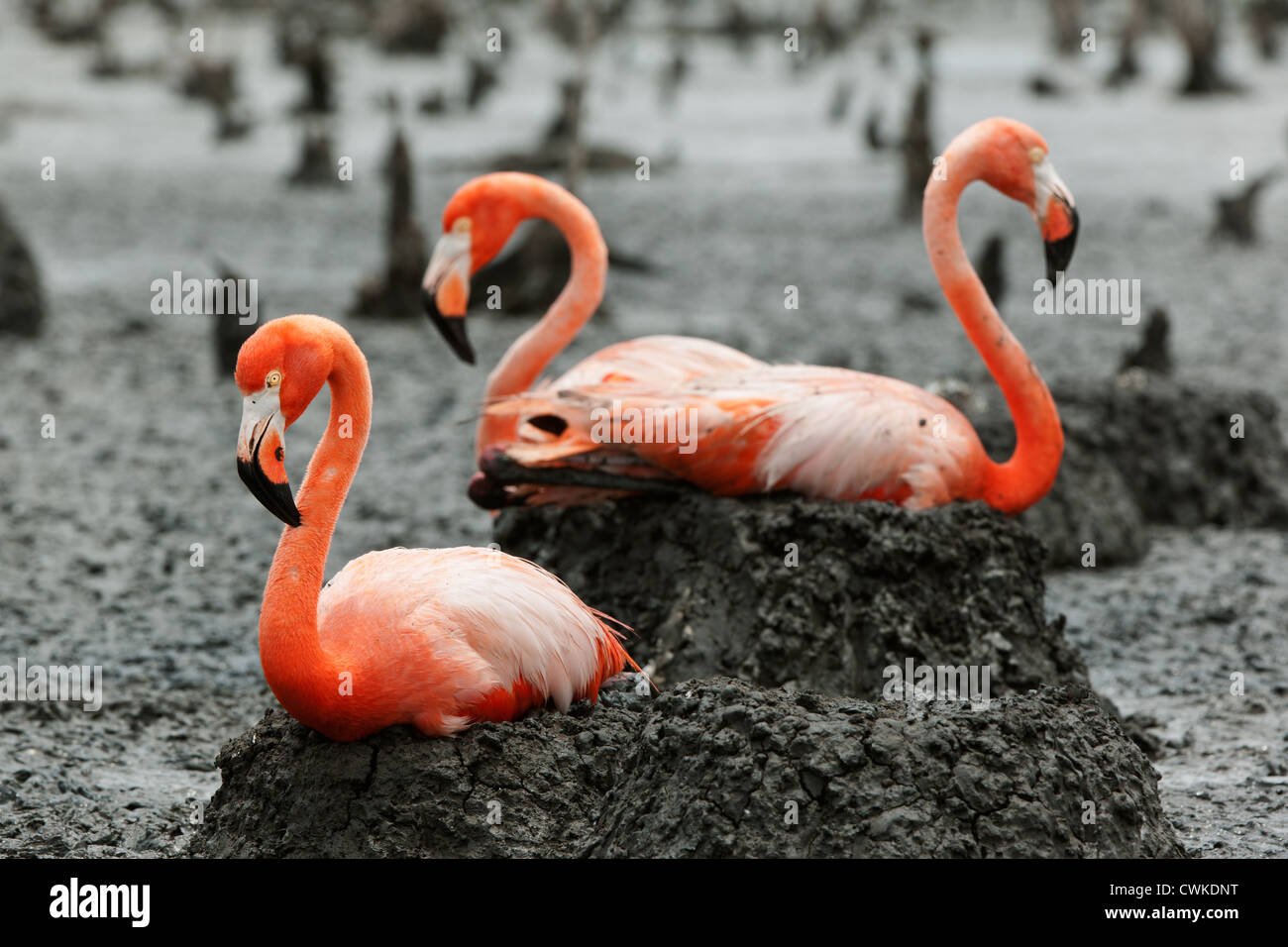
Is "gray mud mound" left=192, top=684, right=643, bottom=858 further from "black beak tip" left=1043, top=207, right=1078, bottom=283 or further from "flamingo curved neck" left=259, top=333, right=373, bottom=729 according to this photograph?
"black beak tip" left=1043, top=207, right=1078, bottom=283

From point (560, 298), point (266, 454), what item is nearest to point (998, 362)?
point (560, 298)

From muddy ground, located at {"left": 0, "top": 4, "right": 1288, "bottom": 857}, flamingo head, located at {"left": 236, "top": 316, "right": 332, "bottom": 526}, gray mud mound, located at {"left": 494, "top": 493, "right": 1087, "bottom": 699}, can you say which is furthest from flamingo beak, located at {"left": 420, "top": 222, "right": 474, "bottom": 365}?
flamingo head, located at {"left": 236, "top": 316, "right": 332, "bottom": 526}

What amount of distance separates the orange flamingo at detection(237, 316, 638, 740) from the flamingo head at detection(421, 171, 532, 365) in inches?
72.8

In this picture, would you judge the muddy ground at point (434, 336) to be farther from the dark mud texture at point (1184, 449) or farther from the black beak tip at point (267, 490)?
the black beak tip at point (267, 490)

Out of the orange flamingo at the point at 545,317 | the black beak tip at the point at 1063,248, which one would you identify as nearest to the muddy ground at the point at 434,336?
the orange flamingo at the point at 545,317

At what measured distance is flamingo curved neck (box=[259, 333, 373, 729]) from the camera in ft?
12.4

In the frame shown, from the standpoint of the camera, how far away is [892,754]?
136 inches

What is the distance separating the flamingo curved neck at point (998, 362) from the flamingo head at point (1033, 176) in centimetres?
8

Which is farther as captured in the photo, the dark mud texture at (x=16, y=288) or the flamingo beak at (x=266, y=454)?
the dark mud texture at (x=16, y=288)

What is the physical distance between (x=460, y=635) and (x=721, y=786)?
33.2 inches

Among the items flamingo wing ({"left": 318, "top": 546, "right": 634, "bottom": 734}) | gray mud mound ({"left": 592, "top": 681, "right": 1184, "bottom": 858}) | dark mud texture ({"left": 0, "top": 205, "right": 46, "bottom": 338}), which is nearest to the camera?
gray mud mound ({"left": 592, "top": 681, "right": 1184, "bottom": 858})

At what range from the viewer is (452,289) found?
5.97 m

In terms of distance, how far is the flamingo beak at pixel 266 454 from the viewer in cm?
357

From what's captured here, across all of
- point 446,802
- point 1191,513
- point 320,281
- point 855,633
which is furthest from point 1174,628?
point 320,281
